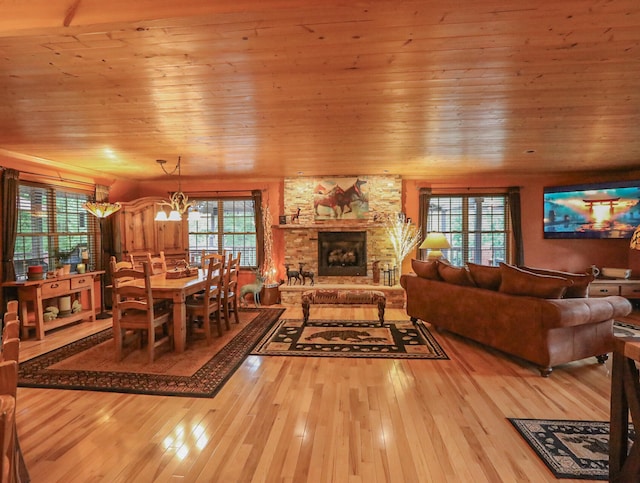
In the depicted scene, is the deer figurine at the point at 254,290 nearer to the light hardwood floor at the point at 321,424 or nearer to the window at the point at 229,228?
the window at the point at 229,228

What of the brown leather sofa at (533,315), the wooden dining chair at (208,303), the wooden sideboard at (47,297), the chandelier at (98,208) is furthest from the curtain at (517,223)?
the wooden sideboard at (47,297)

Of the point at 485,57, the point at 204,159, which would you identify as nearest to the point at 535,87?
the point at 485,57

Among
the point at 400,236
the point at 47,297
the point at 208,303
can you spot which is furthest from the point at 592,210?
the point at 47,297

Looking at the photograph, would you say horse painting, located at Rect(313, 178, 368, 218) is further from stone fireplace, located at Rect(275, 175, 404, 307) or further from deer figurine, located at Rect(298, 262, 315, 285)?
deer figurine, located at Rect(298, 262, 315, 285)

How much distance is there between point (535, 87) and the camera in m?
2.64

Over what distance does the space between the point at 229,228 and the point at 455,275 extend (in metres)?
4.86

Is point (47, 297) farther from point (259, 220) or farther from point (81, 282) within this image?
point (259, 220)

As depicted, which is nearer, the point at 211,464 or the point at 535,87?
the point at 211,464

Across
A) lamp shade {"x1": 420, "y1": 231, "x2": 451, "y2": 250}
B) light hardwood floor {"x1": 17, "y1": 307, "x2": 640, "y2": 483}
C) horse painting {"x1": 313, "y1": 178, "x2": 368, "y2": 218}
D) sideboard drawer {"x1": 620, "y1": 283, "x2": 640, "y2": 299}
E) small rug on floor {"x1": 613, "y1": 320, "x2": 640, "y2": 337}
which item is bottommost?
small rug on floor {"x1": 613, "y1": 320, "x2": 640, "y2": 337}

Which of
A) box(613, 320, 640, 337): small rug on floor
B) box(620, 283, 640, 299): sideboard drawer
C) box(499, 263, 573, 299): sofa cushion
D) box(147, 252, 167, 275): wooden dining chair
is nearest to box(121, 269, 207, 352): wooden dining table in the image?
box(147, 252, 167, 275): wooden dining chair

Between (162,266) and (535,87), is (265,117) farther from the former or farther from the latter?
(162,266)

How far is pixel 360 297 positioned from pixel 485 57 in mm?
3296

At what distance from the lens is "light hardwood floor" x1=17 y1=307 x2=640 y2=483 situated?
1.96m

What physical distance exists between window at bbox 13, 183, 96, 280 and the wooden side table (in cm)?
651
